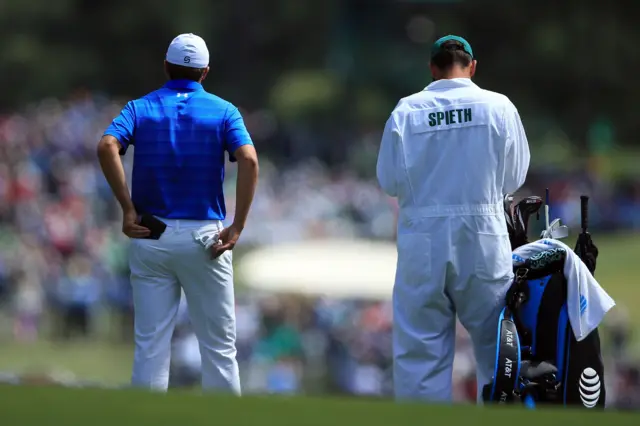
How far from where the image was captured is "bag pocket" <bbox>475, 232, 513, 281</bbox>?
5.68 m

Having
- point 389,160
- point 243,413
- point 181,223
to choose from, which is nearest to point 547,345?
point 389,160

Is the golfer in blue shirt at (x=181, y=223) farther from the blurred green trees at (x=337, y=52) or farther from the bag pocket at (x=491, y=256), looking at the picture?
the blurred green trees at (x=337, y=52)

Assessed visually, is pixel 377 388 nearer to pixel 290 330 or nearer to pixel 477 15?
pixel 290 330

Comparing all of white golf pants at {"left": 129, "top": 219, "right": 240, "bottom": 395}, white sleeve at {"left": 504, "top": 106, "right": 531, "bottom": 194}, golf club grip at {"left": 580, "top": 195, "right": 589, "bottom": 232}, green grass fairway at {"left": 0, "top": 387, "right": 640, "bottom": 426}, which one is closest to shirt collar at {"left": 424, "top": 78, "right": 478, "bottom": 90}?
white sleeve at {"left": 504, "top": 106, "right": 531, "bottom": 194}

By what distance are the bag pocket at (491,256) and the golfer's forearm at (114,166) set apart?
145 cm

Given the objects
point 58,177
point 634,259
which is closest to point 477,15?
point 634,259

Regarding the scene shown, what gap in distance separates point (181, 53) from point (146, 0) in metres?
46.5

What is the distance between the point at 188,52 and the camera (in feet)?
19.8

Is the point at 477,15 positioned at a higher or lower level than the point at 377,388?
higher

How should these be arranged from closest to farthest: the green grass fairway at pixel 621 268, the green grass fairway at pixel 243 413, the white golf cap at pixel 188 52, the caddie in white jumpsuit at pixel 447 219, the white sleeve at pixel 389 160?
the green grass fairway at pixel 243 413 < the caddie in white jumpsuit at pixel 447 219 < the white sleeve at pixel 389 160 < the white golf cap at pixel 188 52 < the green grass fairway at pixel 621 268

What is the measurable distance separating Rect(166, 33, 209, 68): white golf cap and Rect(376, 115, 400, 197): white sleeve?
2.84 ft

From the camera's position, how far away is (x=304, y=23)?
171 feet

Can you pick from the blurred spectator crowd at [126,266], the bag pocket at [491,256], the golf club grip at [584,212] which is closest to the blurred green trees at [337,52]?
the blurred spectator crowd at [126,266]

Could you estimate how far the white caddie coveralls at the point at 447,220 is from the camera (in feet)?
18.7
